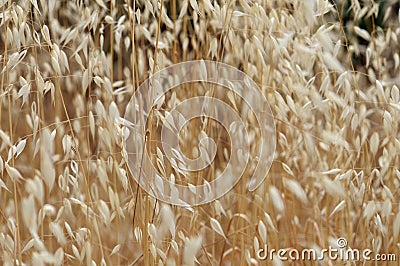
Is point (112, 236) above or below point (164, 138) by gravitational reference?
below

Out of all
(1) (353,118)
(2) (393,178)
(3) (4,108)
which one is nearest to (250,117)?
(1) (353,118)

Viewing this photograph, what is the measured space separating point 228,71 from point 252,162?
18 cm

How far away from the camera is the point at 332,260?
865 millimetres

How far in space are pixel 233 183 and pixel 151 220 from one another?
223 millimetres

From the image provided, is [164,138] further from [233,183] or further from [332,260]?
[332,260]

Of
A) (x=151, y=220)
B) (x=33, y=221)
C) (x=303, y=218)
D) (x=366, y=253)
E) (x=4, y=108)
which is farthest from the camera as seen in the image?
(x=4, y=108)

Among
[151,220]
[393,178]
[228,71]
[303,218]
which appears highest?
[228,71]

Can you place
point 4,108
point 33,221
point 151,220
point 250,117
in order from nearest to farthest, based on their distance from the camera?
point 33,221 < point 151,220 < point 250,117 < point 4,108

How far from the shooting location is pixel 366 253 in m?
0.88

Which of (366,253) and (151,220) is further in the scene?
(366,253)

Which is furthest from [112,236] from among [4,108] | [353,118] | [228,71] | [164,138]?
[4,108]

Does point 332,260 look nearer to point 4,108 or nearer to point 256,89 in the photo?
point 256,89

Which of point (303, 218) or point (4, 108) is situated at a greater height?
point (4, 108)

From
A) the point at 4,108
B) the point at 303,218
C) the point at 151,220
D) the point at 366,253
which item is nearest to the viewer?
the point at 151,220
